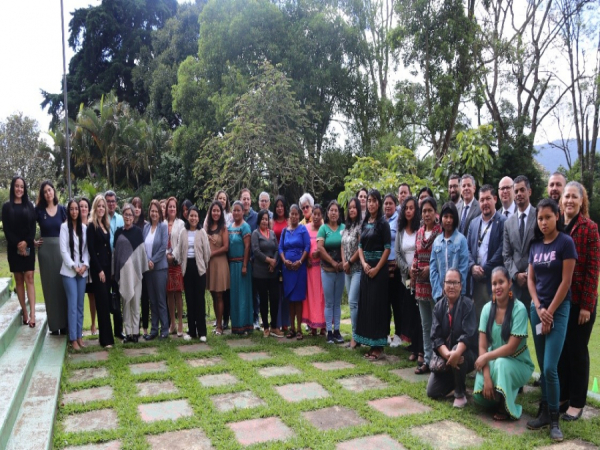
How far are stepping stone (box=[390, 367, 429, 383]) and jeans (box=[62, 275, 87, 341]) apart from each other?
340 cm

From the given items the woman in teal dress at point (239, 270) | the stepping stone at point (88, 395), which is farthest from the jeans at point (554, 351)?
the woman in teal dress at point (239, 270)

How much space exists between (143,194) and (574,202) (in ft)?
62.8

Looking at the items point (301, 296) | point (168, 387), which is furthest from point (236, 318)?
point (168, 387)

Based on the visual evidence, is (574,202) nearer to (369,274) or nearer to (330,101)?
(369,274)

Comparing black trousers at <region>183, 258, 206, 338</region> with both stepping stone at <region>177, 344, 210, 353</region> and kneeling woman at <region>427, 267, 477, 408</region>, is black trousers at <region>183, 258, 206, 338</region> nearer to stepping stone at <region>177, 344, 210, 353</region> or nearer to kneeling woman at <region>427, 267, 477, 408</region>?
stepping stone at <region>177, 344, 210, 353</region>

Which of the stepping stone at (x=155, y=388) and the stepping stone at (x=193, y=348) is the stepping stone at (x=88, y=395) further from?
the stepping stone at (x=193, y=348)

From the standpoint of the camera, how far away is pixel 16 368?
4.10 metres

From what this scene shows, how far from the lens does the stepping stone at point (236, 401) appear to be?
395cm

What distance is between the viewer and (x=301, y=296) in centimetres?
600

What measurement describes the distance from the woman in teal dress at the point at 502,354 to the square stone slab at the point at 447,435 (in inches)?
13.6

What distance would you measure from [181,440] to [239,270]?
2.95m

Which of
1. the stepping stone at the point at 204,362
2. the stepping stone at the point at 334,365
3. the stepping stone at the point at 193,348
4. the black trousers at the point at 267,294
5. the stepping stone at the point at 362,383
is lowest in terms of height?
the stepping stone at the point at 362,383

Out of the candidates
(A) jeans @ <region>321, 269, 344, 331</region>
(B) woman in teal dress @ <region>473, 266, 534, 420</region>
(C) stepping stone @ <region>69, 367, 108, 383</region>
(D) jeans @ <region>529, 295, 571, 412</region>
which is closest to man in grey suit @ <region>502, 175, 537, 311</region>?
(B) woman in teal dress @ <region>473, 266, 534, 420</region>

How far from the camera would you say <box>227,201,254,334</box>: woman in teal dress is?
6176mm
